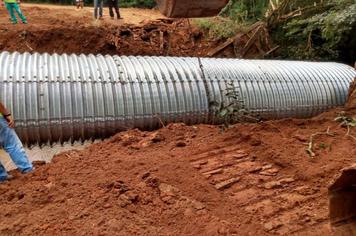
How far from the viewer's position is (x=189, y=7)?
103 inches

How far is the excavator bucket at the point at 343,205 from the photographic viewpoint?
3.27 meters

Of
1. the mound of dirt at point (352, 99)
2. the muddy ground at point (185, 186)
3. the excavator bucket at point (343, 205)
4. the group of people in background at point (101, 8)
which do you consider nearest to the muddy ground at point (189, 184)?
the muddy ground at point (185, 186)

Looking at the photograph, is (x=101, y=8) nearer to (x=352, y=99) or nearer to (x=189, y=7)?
(x=352, y=99)

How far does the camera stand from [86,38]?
13414 mm

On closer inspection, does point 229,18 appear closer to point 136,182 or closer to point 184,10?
point 136,182

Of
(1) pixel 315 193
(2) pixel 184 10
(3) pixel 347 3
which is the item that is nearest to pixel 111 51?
(3) pixel 347 3

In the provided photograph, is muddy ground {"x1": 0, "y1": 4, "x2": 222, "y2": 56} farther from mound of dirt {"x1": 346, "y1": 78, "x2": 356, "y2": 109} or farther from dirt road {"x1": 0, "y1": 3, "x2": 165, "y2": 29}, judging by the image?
mound of dirt {"x1": 346, "y1": 78, "x2": 356, "y2": 109}

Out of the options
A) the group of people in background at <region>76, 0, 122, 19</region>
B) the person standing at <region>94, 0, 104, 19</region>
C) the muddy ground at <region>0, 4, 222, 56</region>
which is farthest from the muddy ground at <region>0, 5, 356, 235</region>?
the person standing at <region>94, 0, 104, 19</region>

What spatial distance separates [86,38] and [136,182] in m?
8.90

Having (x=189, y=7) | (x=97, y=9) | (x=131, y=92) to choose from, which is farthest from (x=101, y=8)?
(x=189, y=7)

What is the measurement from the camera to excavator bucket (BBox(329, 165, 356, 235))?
3.27 meters

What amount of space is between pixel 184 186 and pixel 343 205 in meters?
2.25

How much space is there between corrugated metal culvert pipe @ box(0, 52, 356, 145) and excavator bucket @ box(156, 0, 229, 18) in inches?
204

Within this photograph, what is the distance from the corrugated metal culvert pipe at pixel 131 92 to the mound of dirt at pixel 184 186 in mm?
1163
